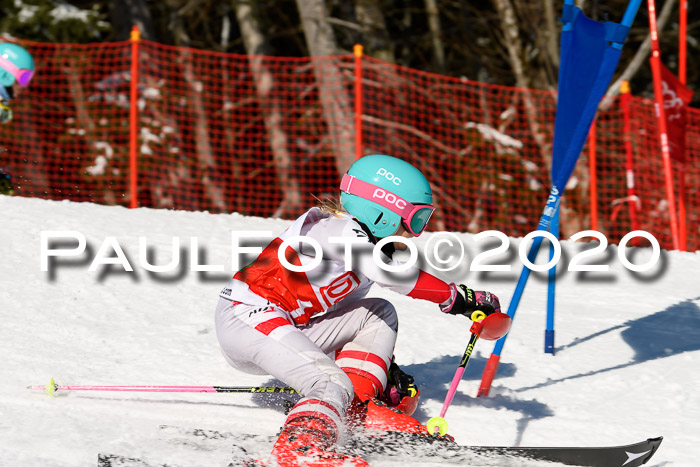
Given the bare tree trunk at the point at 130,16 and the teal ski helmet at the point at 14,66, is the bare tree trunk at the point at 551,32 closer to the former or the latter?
the bare tree trunk at the point at 130,16

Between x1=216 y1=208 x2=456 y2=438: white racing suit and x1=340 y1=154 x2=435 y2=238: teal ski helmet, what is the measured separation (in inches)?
3.4

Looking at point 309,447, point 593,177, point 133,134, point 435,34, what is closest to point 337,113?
point 133,134

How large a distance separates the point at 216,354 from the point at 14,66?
485 centimetres

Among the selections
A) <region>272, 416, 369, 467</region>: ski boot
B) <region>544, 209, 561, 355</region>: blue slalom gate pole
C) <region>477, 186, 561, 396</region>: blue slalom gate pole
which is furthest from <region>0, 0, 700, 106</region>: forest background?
<region>272, 416, 369, 467</region>: ski boot

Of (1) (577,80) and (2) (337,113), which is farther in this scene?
(2) (337,113)

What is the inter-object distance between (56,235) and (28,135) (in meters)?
6.29

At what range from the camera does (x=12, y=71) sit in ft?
29.1

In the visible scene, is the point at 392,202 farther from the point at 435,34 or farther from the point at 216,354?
the point at 435,34

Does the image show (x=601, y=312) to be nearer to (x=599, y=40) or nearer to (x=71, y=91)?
(x=599, y=40)

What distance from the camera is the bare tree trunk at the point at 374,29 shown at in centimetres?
1429

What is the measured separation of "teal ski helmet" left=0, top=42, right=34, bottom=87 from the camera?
880 cm

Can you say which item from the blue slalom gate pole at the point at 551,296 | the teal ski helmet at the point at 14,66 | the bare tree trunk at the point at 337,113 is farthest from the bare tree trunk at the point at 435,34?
the blue slalom gate pole at the point at 551,296

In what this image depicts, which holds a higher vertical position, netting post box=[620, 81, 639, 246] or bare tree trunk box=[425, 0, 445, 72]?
bare tree trunk box=[425, 0, 445, 72]

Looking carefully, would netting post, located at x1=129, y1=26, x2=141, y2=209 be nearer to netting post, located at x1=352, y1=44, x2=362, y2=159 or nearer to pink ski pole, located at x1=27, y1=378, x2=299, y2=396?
netting post, located at x1=352, y1=44, x2=362, y2=159
